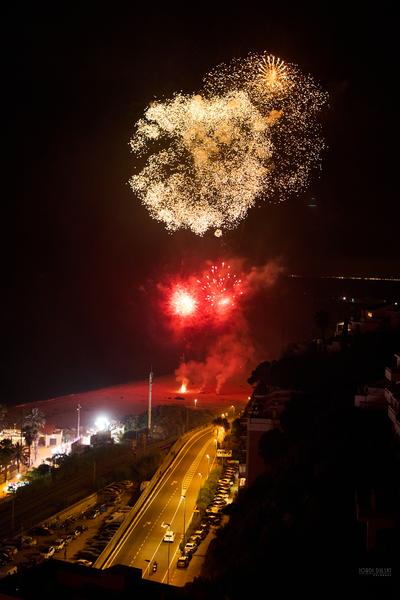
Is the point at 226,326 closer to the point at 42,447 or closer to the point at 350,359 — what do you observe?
the point at 42,447

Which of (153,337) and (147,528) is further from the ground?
(153,337)

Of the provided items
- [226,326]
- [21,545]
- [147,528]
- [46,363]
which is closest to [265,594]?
[147,528]

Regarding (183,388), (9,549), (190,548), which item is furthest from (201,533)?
(183,388)

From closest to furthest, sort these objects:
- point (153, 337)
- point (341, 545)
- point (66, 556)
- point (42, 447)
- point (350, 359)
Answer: point (341, 545) < point (66, 556) < point (350, 359) < point (42, 447) < point (153, 337)

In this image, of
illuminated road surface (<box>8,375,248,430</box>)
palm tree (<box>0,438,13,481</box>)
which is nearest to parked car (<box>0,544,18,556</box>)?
palm tree (<box>0,438,13,481</box>)

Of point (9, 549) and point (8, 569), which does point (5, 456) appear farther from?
point (8, 569)

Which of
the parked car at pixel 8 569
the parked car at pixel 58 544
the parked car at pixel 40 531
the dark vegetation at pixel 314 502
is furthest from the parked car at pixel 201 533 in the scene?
the parked car at pixel 40 531

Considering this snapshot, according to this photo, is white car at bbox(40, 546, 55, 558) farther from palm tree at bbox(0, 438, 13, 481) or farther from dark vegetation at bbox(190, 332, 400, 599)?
palm tree at bbox(0, 438, 13, 481)
